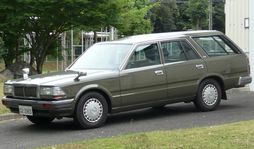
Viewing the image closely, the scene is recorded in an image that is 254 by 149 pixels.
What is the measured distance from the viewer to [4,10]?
2194 centimetres

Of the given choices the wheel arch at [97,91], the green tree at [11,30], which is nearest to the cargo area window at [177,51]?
the wheel arch at [97,91]

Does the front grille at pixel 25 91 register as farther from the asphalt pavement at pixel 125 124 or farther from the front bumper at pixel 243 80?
the front bumper at pixel 243 80

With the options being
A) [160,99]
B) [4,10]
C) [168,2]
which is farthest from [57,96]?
[168,2]

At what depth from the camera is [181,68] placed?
10.8 metres

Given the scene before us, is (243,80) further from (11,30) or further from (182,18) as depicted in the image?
(182,18)

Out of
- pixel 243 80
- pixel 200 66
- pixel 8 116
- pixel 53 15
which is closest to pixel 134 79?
pixel 200 66

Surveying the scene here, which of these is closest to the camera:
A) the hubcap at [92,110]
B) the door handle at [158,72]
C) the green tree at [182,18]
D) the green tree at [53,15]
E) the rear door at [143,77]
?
the hubcap at [92,110]

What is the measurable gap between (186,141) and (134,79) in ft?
10.2

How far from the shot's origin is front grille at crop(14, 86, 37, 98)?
9398 millimetres

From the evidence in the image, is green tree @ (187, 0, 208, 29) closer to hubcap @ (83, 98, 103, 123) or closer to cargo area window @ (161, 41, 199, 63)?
cargo area window @ (161, 41, 199, 63)

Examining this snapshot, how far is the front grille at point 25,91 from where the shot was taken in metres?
9.40

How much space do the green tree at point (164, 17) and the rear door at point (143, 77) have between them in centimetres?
6808

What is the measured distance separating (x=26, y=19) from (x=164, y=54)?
41.8 ft

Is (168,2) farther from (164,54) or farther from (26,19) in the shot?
(164,54)
